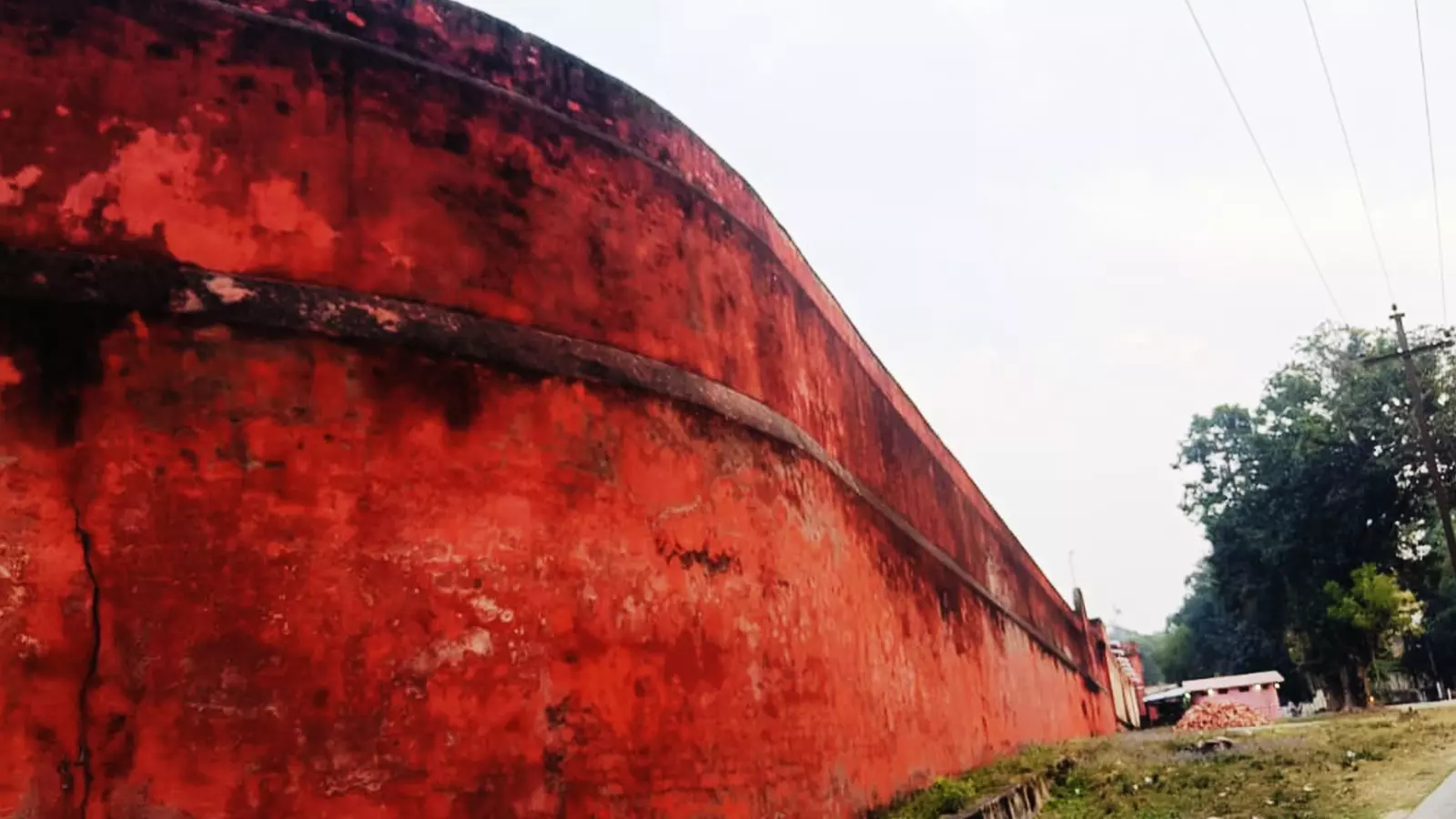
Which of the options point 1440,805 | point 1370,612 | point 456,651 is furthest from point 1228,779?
point 1370,612

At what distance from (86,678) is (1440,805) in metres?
7.36

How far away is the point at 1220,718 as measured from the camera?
61.0 feet

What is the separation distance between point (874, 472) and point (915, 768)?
2.18 metres

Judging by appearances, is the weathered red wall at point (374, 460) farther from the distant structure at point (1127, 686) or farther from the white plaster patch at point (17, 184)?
the distant structure at point (1127, 686)

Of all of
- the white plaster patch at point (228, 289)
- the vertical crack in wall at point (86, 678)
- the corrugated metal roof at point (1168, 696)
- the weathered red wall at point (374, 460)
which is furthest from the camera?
the corrugated metal roof at point (1168, 696)

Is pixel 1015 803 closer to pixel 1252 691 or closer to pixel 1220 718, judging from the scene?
pixel 1220 718

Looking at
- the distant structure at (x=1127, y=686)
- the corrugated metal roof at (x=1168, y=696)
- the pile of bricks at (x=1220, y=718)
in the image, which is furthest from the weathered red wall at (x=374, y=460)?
the corrugated metal roof at (x=1168, y=696)

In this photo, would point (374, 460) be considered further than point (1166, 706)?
No

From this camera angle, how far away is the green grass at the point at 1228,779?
6895 mm

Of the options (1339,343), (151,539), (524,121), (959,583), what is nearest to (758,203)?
(524,121)

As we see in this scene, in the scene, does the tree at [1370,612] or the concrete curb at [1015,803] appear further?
the tree at [1370,612]

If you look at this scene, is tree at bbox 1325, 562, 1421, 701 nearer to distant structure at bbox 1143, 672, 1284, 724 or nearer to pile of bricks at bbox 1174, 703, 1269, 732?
pile of bricks at bbox 1174, 703, 1269, 732

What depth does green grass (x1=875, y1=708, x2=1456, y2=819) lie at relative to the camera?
689 centimetres

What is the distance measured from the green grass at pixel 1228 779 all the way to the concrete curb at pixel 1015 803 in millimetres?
107
